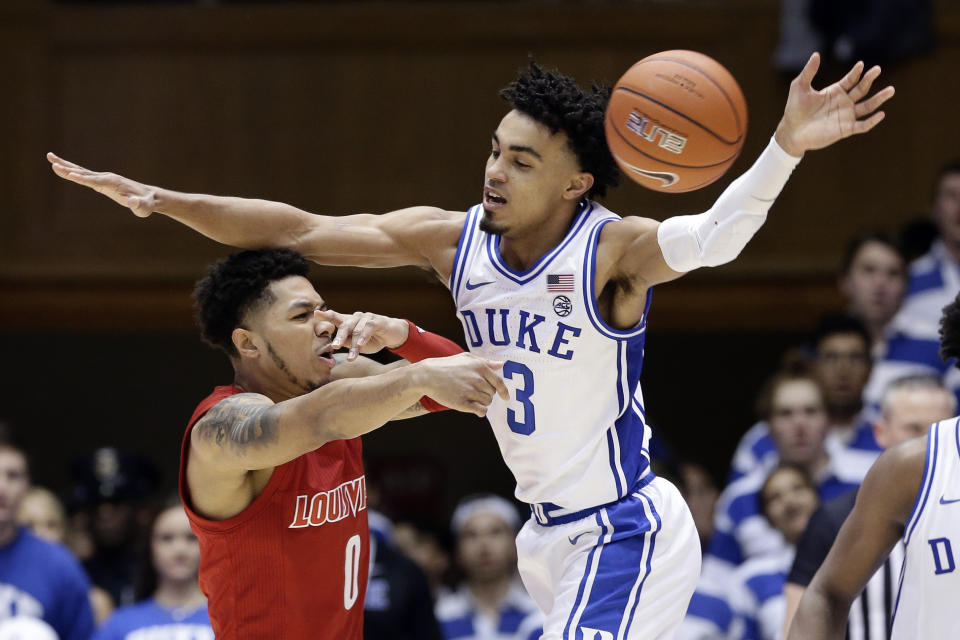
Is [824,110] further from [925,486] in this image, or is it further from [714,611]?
[714,611]

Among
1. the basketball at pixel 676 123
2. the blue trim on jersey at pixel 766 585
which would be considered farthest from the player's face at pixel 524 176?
the blue trim on jersey at pixel 766 585

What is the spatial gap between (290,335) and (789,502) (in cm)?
333

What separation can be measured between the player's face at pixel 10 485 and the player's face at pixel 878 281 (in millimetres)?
4637

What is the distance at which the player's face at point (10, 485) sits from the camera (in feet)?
22.7

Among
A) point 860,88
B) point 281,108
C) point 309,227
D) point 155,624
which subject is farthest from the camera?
point 281,108

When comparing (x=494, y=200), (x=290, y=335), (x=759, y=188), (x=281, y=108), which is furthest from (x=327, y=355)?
(x=281, y=108)

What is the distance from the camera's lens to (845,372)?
7.82 metres

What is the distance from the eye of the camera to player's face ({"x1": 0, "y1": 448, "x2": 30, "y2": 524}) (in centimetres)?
693

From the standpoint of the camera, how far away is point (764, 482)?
23.7 feet

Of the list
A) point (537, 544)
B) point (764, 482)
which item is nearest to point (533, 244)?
point (537, 544)

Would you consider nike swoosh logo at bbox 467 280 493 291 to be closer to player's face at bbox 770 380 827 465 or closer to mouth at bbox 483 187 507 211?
mouth at bbox 483 187 507 211

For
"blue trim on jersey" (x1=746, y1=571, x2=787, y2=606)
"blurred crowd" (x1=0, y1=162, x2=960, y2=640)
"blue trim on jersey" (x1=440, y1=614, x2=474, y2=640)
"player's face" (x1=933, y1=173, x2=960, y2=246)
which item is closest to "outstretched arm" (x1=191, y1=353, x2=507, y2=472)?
"blurred crowd" (x1=0, y1=162, x2=960, y2=640)

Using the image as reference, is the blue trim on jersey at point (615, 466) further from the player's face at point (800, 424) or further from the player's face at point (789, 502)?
the player's face at point (800, 424)

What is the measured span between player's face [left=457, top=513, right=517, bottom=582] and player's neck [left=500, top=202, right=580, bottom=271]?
149 inches
